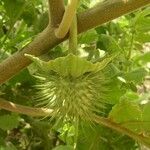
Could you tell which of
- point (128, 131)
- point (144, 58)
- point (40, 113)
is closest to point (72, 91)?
point (40, 113)

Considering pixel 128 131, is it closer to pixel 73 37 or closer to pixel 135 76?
pixel 135 76

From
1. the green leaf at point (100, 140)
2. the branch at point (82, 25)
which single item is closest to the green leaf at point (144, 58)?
the green leaf at point (100, 140)

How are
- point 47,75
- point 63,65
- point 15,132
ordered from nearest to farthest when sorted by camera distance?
point 63,65
point 47,75
point 15,132

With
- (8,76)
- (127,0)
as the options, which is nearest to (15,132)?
(8,76)

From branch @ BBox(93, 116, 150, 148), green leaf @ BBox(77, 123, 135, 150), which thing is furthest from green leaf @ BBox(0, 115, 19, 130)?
branch @ BBox(93, 116, 150, 148)

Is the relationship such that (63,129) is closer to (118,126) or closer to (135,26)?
(118,126)

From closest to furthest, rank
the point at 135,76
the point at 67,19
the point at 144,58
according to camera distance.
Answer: the point at 67,19
the point at 135,76
the point at 144,58
